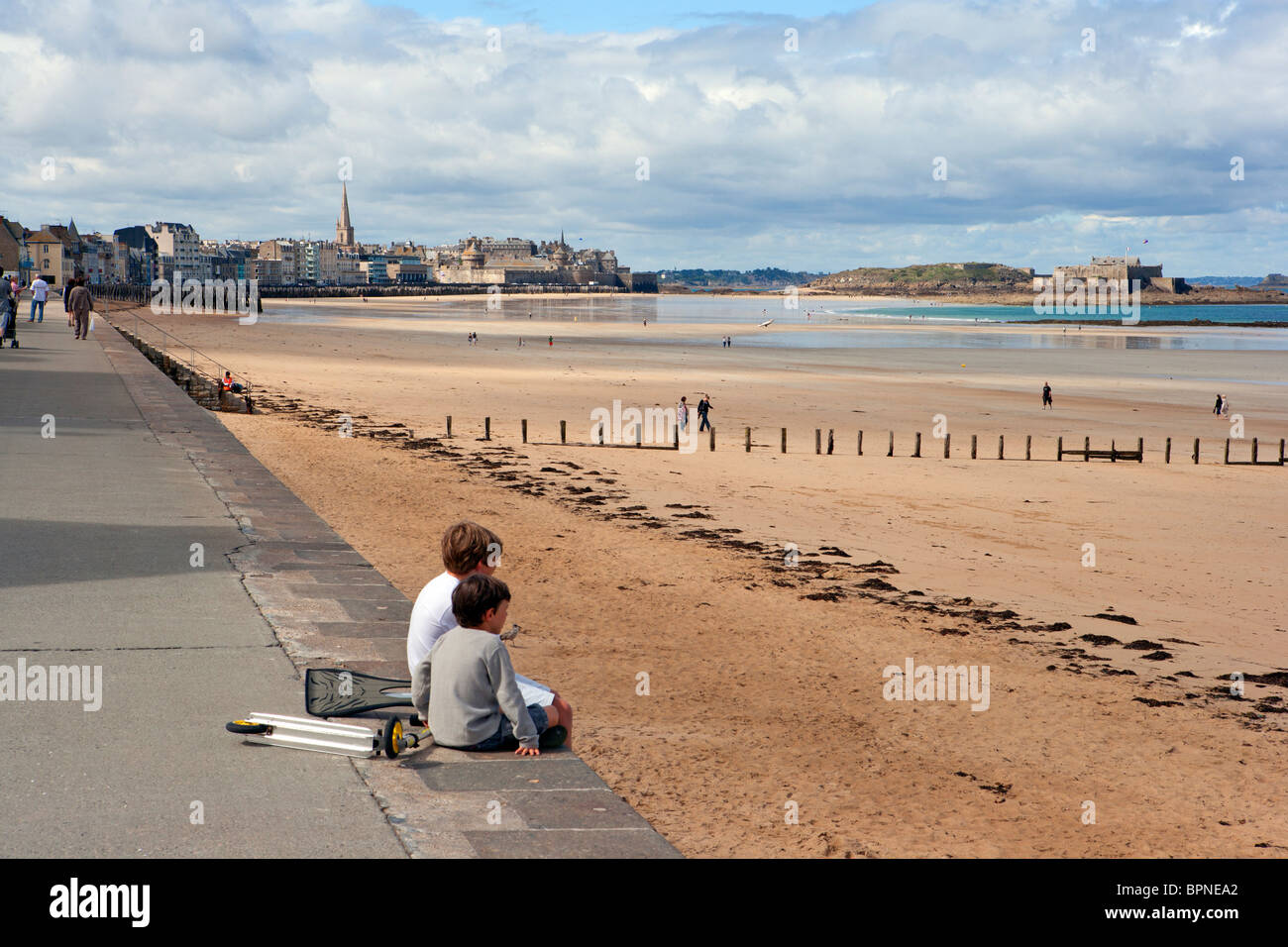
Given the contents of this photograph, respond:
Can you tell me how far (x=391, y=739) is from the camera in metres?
5.76

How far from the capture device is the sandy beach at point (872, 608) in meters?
7.61

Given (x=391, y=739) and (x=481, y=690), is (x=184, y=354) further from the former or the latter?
(x=391, y=739)

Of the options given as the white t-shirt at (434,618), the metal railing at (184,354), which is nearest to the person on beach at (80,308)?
the metal railing at (184,354)

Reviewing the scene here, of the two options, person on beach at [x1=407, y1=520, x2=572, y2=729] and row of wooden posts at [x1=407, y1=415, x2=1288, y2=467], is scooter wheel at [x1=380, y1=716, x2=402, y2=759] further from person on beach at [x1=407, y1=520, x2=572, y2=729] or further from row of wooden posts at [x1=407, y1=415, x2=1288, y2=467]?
row of wooden posts at [x1=407, y1=415, x2=1288, y2=467]

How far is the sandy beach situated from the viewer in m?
7.61

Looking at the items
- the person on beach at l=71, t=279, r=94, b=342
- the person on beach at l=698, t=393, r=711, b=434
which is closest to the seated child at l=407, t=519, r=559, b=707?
→ the person on beach at l=698, t=393, r=711, b=434

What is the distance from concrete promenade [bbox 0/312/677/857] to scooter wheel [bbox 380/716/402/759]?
67mm

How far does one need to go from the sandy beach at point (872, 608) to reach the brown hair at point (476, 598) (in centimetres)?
165

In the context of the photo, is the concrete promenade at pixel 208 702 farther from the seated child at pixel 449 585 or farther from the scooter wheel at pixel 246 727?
the seated child at pixel 449 585
